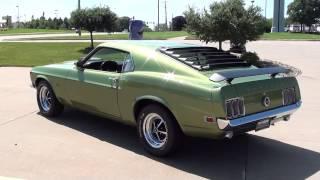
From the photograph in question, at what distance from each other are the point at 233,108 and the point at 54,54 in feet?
60.3

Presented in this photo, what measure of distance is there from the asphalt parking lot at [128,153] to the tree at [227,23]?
9203 millimetres

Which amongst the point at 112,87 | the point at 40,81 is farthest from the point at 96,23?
the point at 112,87

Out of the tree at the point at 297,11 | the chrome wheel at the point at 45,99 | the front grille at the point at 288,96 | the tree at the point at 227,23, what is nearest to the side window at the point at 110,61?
the chrome wheel at the point at 45,99

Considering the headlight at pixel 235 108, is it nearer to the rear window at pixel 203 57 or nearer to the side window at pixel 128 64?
the rear window at pixel 203 57

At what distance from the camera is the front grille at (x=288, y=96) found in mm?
6438

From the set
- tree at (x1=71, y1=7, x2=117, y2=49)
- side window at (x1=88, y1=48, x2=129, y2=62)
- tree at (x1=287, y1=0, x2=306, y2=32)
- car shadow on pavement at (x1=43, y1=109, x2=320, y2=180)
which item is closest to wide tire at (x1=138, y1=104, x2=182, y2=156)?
car shadow on pavement at (x1=43, y1=109, x2=320, y2=180)

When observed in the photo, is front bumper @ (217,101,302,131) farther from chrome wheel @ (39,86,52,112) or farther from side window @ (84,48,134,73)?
chrome wheel @ (39,86,52,112)

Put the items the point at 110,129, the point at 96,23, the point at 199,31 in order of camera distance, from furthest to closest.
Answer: the point at 96,23
the point at 199,31
the point at 110,129

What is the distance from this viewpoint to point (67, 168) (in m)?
5.89

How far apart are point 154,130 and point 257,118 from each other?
130 cm

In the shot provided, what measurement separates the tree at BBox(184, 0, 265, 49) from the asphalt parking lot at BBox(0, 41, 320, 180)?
30.2 feet

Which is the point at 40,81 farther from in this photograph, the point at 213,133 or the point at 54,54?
the point at 54,54

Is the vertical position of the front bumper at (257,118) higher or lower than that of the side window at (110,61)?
lower

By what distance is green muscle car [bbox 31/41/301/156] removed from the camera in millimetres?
5680
